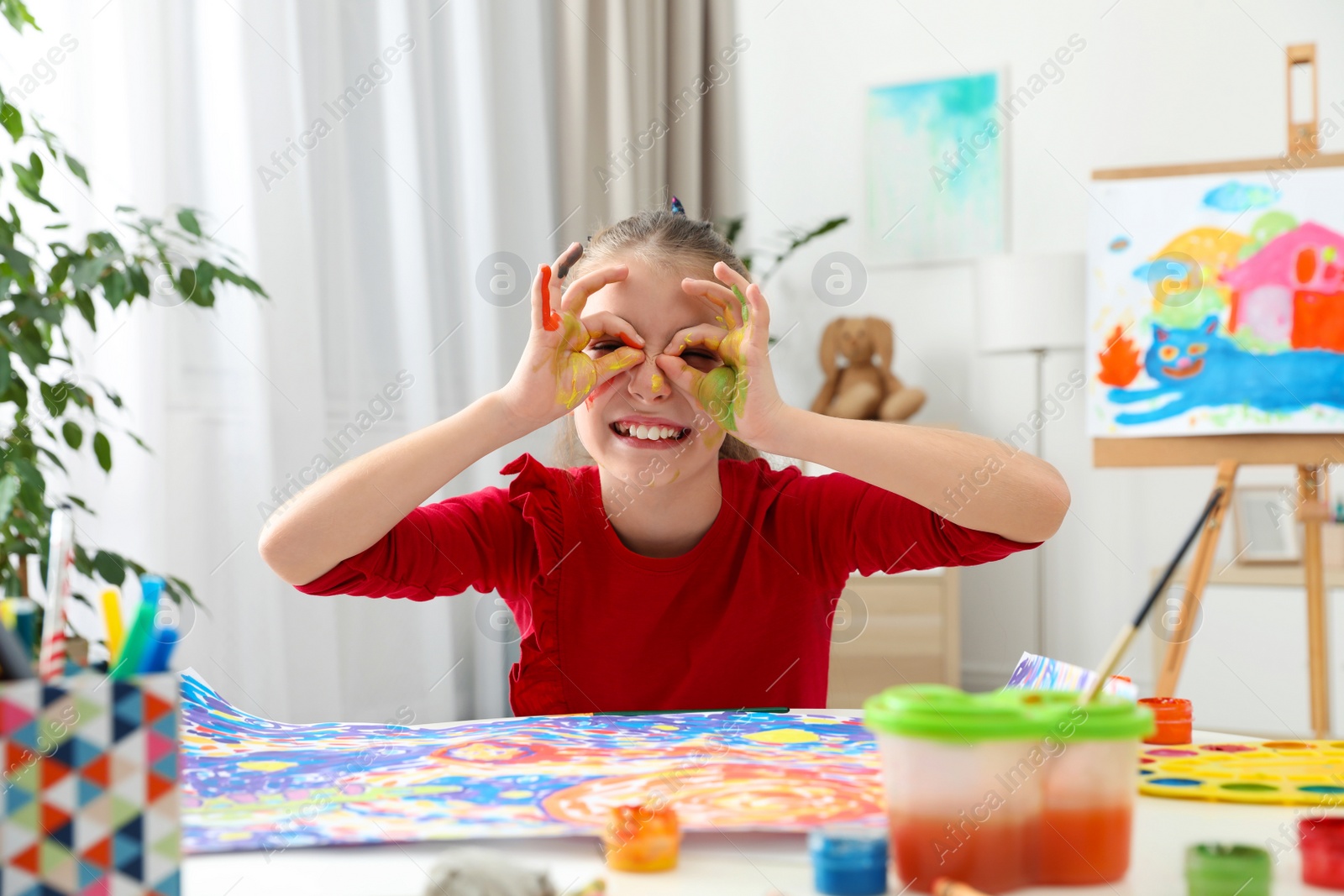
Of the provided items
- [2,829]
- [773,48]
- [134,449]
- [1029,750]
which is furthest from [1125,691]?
[773,48]

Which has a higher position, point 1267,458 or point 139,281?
point 139,281

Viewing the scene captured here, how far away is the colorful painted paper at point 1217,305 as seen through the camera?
7.26 feet

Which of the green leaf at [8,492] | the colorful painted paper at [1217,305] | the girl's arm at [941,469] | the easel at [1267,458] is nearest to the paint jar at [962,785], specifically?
the girl's arm at [941,469]

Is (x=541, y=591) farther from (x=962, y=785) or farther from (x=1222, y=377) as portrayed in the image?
(x=1222, y=377)

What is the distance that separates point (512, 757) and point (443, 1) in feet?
8.41

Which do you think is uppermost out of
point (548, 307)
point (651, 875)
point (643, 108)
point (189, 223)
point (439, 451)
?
point (643, 108)

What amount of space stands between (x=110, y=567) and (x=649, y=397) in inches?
28.6

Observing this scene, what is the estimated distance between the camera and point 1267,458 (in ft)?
7.32

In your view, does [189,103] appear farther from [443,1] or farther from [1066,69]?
[1066,69]

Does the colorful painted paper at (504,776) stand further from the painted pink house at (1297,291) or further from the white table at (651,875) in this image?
the painted pink house at (1297,291)

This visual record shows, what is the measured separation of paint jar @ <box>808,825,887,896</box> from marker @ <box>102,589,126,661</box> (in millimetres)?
310

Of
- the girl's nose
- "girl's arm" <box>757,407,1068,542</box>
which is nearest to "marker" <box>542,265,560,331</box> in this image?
the girl's nose

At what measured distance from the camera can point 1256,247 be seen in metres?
2.28

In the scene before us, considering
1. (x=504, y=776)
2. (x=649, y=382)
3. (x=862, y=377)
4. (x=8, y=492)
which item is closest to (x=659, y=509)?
(x=649, y=382)
